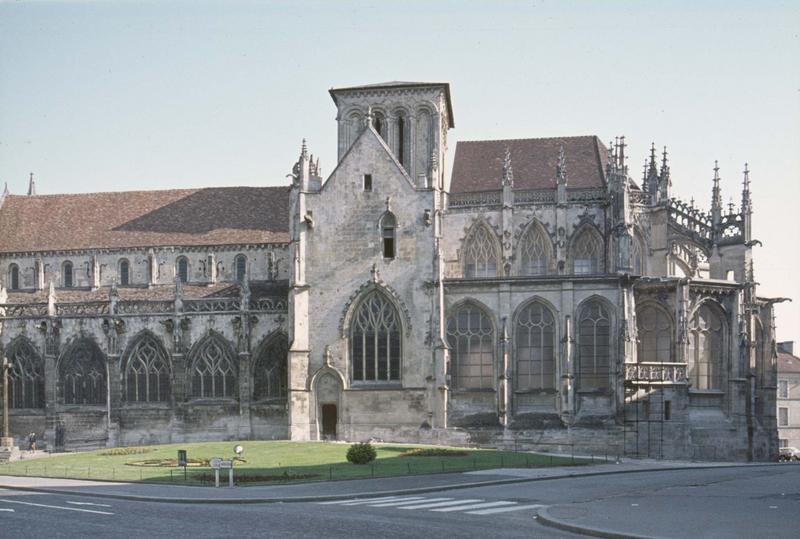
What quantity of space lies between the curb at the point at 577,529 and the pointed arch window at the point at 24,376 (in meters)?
43.7

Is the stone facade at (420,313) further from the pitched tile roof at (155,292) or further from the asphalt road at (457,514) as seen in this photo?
the asphalt road at (457,514)

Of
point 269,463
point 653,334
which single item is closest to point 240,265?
point 269,463

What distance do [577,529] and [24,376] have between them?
46.9m

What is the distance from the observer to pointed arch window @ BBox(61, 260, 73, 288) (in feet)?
213

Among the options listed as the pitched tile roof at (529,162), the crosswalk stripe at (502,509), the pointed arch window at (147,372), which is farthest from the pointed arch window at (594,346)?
the crosswalk stripe at (502,509)

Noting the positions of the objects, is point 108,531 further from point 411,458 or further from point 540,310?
point 540,310

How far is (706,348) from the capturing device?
5644cm

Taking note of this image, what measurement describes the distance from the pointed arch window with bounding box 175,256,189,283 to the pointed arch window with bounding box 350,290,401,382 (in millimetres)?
12523

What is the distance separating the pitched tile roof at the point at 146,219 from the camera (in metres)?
63.9

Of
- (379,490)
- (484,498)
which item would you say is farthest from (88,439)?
(484,498)

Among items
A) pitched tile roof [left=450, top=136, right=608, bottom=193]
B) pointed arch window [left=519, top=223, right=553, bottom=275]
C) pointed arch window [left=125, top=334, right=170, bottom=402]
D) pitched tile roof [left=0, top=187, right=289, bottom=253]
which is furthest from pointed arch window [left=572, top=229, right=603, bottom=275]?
pointed arch window [left=125, top=334, right=170, bottom=402]

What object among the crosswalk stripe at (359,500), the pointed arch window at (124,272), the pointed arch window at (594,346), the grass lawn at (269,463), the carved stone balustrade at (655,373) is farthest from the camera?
the pointed arch window at (124,272)

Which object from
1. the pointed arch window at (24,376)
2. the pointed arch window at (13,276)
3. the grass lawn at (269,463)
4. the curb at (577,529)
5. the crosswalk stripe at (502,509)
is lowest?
the grass lawn at (269,463)

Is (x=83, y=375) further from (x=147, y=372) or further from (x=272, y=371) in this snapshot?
(x=272, y=371)
